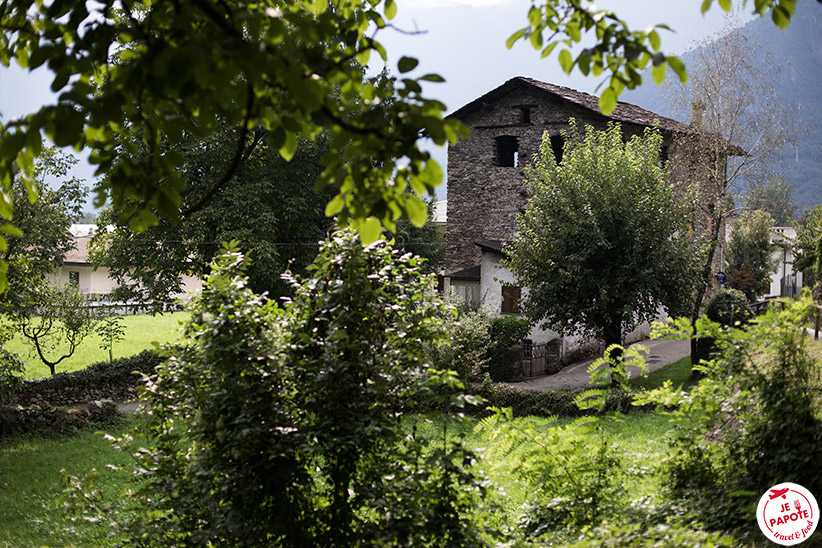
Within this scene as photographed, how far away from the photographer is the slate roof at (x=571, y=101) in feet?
81.9

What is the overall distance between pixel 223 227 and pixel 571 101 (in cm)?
1391

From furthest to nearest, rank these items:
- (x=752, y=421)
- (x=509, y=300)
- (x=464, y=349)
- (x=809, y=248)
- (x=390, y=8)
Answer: (x=809, y=248) → (x=509, y=300) → (x=464, y=349) → (x=752, y=421) → (x=390, y=8)

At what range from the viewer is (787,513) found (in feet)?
14.0

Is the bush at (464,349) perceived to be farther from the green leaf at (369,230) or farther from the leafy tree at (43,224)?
the green leaf at (369,230)

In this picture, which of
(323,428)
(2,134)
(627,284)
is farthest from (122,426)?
(2,134)

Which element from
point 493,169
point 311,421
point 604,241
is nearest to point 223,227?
point 493,169

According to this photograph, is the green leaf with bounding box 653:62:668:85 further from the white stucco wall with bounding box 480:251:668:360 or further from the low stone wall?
the white stucco wall with bounding box 480:251:668:360

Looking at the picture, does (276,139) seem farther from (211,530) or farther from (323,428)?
(211,530)

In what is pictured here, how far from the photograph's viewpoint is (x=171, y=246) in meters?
22.2

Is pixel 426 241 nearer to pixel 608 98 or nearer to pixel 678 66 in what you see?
pixel 608 98

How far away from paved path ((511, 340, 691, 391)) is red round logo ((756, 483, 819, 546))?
1351cm

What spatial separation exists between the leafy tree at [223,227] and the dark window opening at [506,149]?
8356 millimetres

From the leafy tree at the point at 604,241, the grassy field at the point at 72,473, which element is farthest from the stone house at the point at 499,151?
the grassy field at the point at 72,473

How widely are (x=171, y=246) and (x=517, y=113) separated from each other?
48.6 ft
